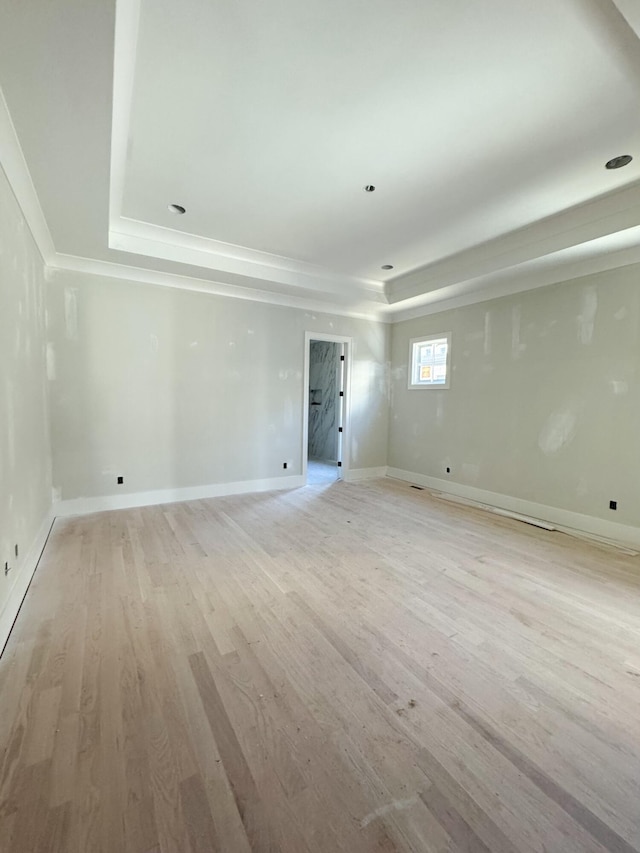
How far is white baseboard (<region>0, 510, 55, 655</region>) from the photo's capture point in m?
1.91

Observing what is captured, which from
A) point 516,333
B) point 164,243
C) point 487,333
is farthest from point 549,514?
point 164,243

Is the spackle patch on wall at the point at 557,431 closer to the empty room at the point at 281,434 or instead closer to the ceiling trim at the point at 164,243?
the empty room at the point at 281,434

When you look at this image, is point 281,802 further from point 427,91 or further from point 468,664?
point 427,91

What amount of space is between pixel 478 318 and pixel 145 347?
413 cm

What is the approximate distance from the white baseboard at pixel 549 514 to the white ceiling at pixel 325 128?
248cm

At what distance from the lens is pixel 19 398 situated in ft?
8.11

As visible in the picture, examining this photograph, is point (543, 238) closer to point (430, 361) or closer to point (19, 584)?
point (430, 361)

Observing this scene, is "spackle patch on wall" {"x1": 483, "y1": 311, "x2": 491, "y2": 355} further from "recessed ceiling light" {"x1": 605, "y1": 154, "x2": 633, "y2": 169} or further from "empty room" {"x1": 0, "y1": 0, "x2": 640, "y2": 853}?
"recessed ceiling light" {"x1": 605, "y1": 154, "x2": 633, "y2": 169}

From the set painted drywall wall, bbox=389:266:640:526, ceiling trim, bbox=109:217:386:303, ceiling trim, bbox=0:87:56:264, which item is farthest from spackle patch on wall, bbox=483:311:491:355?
ceiling trim, bbox=0:87:56:264

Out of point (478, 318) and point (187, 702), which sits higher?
point (478, 318)

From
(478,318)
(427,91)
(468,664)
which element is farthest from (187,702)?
(478,318)

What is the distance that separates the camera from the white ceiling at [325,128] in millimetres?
1549

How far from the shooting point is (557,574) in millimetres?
2756

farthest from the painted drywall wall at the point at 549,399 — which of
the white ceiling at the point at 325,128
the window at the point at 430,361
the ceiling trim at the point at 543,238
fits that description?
the ceiling trim at the point at 543,238
